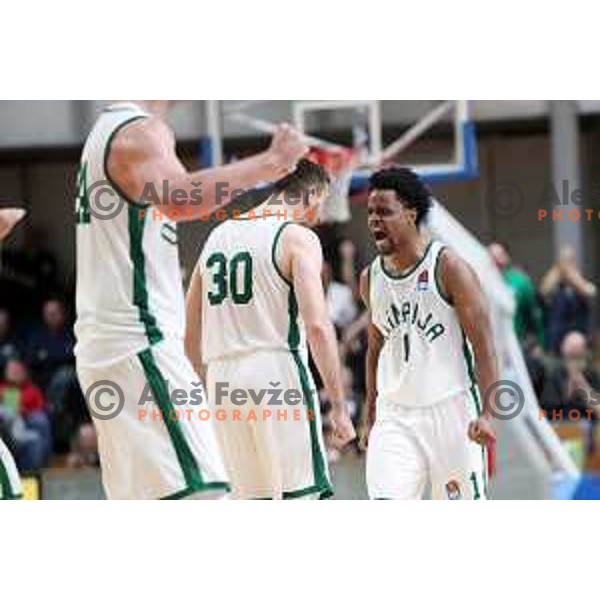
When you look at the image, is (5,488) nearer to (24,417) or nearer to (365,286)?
(365,286)

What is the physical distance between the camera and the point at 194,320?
719cm

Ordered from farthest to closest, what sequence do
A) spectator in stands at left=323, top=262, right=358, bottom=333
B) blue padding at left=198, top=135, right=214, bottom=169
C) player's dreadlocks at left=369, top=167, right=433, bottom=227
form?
blue padding at left=198, top=135, right=214, bottom=169, spectator in stands at left=323, top=262, right=358, bottom=333, player's dreadlocks at left=369, top=167, right=433, bottom=227

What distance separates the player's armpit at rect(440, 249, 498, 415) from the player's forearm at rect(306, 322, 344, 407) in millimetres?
540

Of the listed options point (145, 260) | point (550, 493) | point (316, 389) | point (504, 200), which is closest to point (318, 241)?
point (316, 389)

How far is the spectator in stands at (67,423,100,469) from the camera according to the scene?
8805mm

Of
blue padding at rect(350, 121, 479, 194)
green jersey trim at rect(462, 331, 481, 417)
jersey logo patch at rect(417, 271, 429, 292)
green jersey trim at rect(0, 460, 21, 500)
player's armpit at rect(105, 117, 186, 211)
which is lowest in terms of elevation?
green jersey trim at rect(0, 460, 21, 500)

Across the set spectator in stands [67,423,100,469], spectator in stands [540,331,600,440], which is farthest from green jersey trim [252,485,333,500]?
spectator in stands [540,331,600,440]

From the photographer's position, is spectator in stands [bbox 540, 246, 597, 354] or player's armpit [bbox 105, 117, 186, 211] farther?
spectator in stands [bbox 540, 246, 597, 354]

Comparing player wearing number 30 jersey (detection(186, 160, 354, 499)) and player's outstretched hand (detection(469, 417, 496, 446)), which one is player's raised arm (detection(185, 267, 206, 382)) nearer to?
player wearing number 30 jersey (detection(186, 160, 354, 499))

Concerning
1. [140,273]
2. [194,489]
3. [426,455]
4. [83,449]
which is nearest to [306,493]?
[426,455]

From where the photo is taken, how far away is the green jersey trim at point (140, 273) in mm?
6094

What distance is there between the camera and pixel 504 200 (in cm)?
891

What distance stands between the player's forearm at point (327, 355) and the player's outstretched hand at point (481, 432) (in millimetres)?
570

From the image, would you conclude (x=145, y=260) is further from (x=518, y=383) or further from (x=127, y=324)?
(x=518, y=383)
